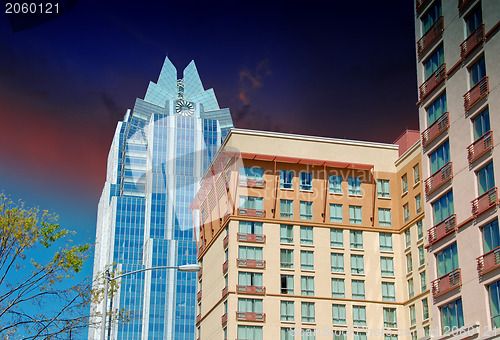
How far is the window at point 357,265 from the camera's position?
86.9 metres

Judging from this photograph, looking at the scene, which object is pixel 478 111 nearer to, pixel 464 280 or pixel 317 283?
pixel 464 280

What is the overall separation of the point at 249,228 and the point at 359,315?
51.0 feet

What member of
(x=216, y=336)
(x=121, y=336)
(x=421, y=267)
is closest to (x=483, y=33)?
(x=421, y=267)

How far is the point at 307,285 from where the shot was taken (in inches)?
3342

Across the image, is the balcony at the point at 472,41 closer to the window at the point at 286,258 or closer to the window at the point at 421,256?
the window at the point at 421,256

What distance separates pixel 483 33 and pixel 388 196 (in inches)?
1834

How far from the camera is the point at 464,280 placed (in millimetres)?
43062

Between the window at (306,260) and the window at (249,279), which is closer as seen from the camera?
the window at (249,279)

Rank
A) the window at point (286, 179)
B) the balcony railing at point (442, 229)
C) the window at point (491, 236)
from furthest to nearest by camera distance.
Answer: the window at point (286, 179)
the balcony railing at point (442, 229)
the window at point (491, 236)

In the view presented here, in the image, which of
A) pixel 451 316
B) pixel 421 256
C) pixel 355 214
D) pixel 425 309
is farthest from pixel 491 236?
pixel 355 214

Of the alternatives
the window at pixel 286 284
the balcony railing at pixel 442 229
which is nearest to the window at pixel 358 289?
the window at pixel 286 284

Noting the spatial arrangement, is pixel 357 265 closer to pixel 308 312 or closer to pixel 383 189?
pixel 308 312

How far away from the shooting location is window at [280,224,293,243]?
283 ft

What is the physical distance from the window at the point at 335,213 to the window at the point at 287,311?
440 inches
